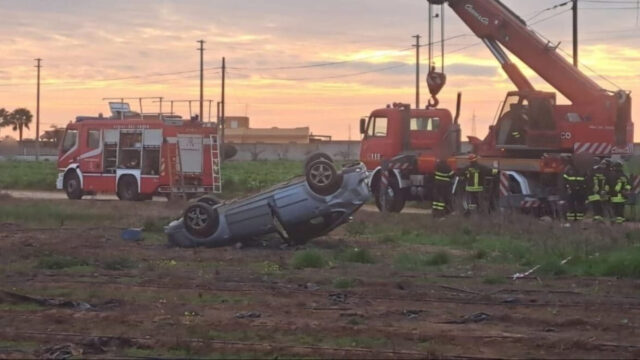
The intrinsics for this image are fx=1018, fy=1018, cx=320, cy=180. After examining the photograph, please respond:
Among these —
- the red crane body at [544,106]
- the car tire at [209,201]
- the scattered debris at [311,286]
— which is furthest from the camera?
the red crane body at [544,106]

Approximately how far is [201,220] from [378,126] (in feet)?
40.9

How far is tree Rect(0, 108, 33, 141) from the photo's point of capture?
142750mm

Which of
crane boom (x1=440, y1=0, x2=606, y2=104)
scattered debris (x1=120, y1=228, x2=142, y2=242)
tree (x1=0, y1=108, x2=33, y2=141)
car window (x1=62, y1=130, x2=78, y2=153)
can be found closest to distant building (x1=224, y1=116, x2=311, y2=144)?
tree (x1=0, y1=108, x2=33, y2=141)

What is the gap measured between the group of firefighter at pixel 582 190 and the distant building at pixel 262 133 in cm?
11263

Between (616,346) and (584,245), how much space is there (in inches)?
293

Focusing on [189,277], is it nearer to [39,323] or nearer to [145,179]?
[39,323]

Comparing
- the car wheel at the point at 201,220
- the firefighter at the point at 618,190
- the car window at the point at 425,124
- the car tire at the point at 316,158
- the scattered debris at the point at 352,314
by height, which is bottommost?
the scattered debris at the point at 352,314

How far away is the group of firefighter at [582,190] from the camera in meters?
24.2

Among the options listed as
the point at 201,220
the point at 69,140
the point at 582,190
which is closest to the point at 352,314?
the point at 201,220

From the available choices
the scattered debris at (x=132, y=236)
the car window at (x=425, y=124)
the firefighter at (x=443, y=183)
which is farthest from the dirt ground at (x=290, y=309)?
the car window at (x=425, y=124)

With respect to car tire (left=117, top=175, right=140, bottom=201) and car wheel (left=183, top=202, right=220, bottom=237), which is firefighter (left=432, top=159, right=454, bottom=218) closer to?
car wheel (left=183, top=202, right=220, bottom=237)

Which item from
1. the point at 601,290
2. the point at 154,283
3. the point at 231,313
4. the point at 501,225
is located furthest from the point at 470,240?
the point at 231,313

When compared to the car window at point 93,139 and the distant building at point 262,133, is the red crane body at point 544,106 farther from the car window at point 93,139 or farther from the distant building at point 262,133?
the distant building at point 262,133

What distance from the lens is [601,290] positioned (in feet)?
43.3
